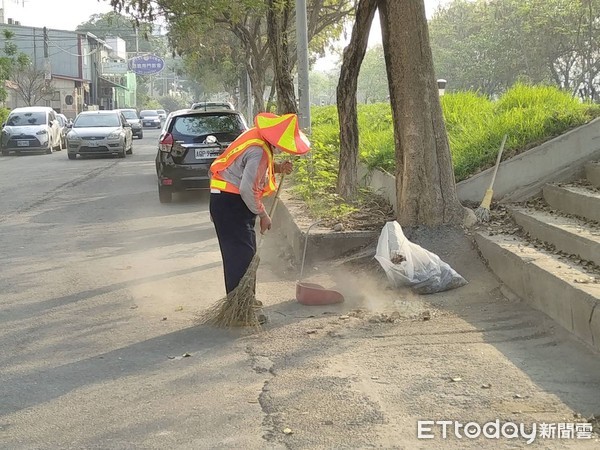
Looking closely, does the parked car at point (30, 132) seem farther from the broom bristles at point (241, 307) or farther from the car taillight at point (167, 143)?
the broom bristles at point (241, 307)

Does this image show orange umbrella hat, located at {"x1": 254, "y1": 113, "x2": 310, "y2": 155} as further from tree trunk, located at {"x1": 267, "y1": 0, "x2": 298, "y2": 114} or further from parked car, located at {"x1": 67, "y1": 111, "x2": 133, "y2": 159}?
parked car, located at {"x1": 67, "y1": 111, "x2": 133, "y2": 159}

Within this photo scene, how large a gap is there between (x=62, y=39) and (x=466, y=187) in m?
59.6

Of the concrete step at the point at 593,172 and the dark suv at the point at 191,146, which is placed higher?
the dark suv at the point at 191,146

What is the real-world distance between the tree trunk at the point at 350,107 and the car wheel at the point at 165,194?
4079 mm

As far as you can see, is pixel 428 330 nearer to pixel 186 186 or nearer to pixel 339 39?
pixel 186 186

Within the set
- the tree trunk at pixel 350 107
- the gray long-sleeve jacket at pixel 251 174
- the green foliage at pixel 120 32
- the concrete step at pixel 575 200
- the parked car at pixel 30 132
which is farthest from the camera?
the green foliage at pixel 120 32

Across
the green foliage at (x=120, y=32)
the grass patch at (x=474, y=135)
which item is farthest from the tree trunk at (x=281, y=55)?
the green foliage at (x=120, y=32)

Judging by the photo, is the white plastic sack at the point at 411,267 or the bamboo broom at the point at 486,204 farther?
the bamboo broom at the point at 486,204

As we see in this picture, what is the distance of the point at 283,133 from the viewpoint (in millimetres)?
5965

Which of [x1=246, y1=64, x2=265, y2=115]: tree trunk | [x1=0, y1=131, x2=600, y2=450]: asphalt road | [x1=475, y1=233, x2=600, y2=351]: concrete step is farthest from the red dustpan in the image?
[x1=246, y1=64, x2=265, y2=115]: tree trunk

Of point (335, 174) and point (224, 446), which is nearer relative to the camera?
point (224, 446)

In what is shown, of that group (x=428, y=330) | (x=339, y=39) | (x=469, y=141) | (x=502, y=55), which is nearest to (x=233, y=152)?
(x=428, y=330)

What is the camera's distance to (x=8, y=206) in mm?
13289

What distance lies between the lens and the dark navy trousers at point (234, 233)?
6.16m
